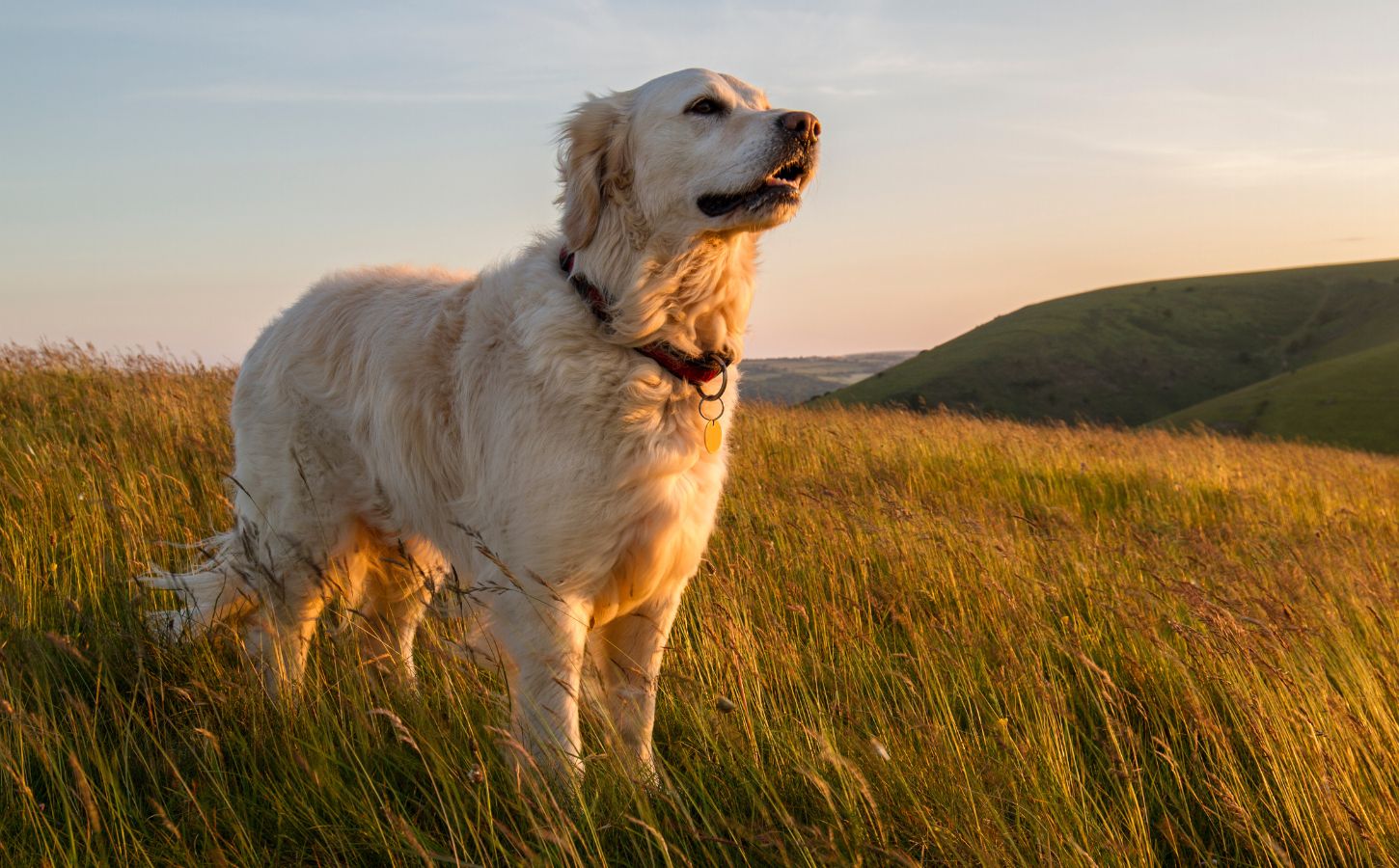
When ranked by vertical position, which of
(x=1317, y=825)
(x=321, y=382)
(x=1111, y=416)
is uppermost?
(x=321, y=382)

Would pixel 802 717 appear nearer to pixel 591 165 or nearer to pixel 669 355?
pixel 669 355

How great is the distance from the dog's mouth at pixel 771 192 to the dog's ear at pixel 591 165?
32 centimetres

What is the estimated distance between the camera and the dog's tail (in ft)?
10.7

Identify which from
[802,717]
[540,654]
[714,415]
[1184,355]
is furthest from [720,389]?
[1184,355]

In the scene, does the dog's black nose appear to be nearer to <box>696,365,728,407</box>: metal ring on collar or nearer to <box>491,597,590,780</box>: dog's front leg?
<box>696,365,728,407</box>: metal ring on collar

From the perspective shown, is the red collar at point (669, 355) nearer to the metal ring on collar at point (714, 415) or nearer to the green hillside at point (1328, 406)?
the metal ring on collar at point (714, 415)

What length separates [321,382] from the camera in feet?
11.1

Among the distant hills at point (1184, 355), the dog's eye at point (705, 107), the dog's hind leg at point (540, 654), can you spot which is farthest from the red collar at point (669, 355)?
the distant hills at point (1184, 355)

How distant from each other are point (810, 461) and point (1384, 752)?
16.3 ft

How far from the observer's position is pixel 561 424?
2.70 meters

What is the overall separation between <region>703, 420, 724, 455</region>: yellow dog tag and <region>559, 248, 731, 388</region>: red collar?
0.32ft

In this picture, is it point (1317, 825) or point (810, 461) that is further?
point (810, 461)

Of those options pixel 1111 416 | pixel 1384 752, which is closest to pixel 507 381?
pixel 1384 752

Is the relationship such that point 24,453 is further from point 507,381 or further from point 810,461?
point 810,461
